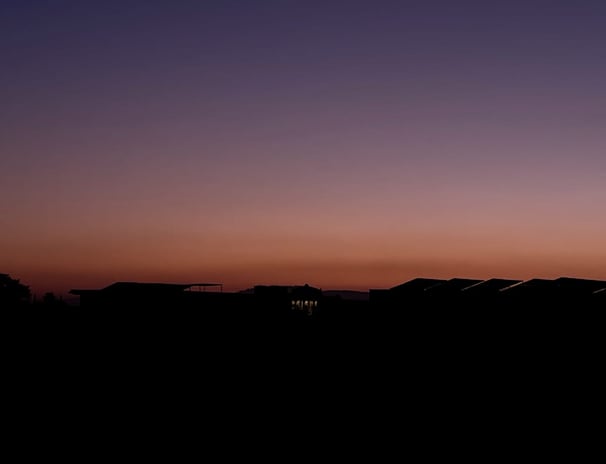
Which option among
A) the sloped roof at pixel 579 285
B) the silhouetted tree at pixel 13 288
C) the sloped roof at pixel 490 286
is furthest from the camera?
the silhouetted tree at pixel 13 288

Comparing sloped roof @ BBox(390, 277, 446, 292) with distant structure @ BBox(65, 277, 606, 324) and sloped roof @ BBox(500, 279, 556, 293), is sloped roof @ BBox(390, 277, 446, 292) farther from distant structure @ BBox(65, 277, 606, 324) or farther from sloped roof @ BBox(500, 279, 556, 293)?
sloped roof @ BBox(500, 279, 556, 293)

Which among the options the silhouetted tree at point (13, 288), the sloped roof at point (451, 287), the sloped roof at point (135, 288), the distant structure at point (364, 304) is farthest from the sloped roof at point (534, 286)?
the silhouetted tree at point (13, 288)

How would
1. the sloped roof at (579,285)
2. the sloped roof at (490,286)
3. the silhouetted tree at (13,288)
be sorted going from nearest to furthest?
1. the sloped roof at (579,285)
2. the sloped roof at (490,286)
3. the silhouetted tree at (13,288)

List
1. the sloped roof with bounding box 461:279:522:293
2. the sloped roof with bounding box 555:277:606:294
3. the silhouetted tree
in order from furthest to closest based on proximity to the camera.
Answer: the silhouetted tree < the sloped roof with bounding box 461:279:522:293 < the sloped roof with bounding box 555:277:606:294

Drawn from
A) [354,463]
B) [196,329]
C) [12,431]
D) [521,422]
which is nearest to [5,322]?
[196,329]

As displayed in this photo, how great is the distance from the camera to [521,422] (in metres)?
13.2

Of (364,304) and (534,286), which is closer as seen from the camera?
(534,286)

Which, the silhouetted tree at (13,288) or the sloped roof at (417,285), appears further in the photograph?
the silhouetted tree at (13,288)

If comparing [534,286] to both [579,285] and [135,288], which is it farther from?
[135,288]

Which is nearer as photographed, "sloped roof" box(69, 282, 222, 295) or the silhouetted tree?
"sloped roof" box(69, 282, 222, 295)

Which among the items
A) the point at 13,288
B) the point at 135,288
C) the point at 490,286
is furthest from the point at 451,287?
the point at 13,288

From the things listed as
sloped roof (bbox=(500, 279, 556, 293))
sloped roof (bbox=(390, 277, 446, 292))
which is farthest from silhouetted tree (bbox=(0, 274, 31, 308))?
sloped roof (bbox=(500, 279, 556, 293))

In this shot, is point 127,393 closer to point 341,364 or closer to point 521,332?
point 341,364

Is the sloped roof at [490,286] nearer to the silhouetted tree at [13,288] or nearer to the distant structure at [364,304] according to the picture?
the distant structure at [364,304]
